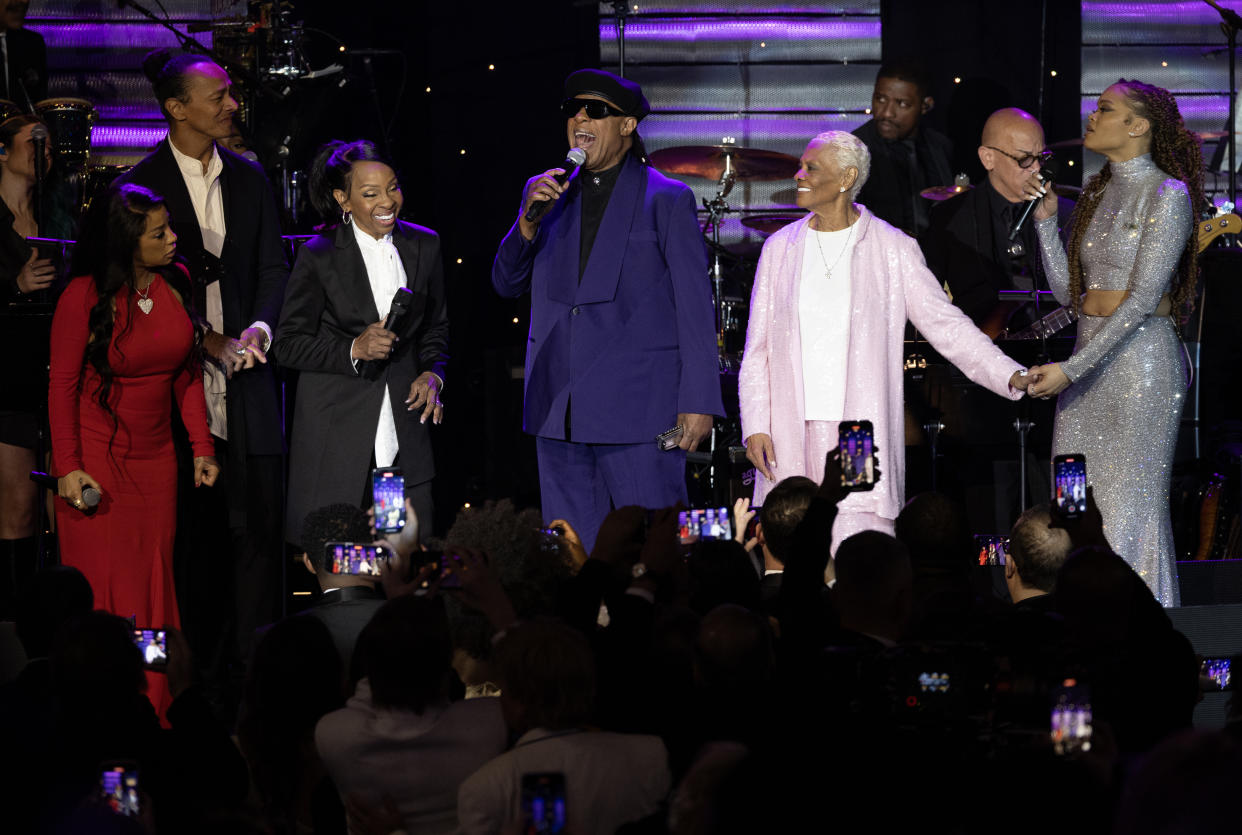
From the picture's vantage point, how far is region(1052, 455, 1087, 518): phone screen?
13.1 feet

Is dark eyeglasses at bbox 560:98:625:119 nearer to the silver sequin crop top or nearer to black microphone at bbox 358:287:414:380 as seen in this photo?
black microphone at bbox 358:287:414:380

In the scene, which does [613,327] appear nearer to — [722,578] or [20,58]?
[722,578]

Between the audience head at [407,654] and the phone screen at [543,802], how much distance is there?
0.64 m

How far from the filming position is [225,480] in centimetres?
560

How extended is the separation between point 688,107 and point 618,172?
378cm

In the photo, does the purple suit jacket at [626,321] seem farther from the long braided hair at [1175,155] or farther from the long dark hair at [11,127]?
the long dark hair at [11,127]

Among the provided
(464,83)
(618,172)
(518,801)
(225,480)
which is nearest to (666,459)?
(618,172)

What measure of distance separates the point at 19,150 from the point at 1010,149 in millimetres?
4373

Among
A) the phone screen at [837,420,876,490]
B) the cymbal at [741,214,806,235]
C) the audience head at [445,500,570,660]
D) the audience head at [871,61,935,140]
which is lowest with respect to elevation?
the audience head at [445,500,570,660]

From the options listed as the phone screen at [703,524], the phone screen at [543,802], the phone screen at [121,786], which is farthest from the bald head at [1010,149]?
the phone screen at [121,786]

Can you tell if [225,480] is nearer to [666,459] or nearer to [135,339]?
[135,339]

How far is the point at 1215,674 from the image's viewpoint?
4.52 metres

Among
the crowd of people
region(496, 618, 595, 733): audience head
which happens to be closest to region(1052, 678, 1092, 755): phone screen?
the crowd of people

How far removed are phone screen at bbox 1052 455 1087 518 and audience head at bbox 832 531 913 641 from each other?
737 mm
